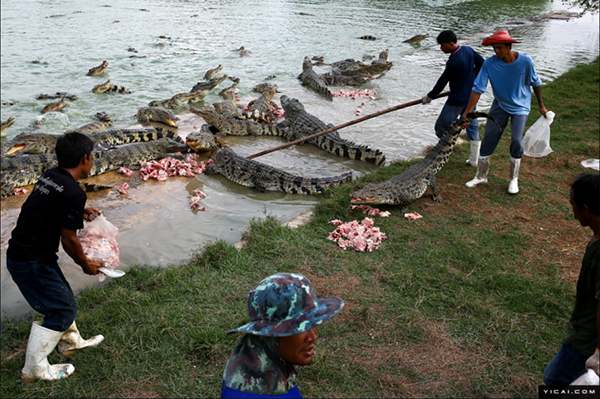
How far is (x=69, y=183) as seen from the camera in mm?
3102

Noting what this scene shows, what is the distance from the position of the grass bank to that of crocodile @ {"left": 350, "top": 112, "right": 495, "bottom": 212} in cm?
25

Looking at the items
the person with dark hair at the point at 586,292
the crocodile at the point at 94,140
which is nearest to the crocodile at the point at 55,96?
the crocodile at the point at 94,140

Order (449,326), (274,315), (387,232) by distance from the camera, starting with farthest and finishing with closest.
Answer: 1. (387,232)
2. (449,326)
3. (274,315)

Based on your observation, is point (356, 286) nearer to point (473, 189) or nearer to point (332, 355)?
point (332, 355)

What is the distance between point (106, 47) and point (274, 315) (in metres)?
20.8

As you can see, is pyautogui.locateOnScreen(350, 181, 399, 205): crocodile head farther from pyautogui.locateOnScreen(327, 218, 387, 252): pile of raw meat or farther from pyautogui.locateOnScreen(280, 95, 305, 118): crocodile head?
pyautogui.locateOnScreen(280, 95, 305, 118): crocodile head

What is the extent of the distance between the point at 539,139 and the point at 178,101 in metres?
9.69

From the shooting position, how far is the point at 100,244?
3.65m

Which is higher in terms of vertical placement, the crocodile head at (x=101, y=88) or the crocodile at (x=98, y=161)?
the crocodile head at (x=101, y=88)

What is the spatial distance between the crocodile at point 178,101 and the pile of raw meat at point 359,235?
27.3ft

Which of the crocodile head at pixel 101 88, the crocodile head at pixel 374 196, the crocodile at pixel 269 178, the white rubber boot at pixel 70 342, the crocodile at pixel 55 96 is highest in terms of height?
the crocodile head at pixel 101 88

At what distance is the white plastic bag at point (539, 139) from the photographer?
6105 mm

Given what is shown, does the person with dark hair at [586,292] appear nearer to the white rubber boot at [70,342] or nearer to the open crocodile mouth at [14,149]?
the white rubber boot at [70,342]

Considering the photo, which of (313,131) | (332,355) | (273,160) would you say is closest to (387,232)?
(332,355)
